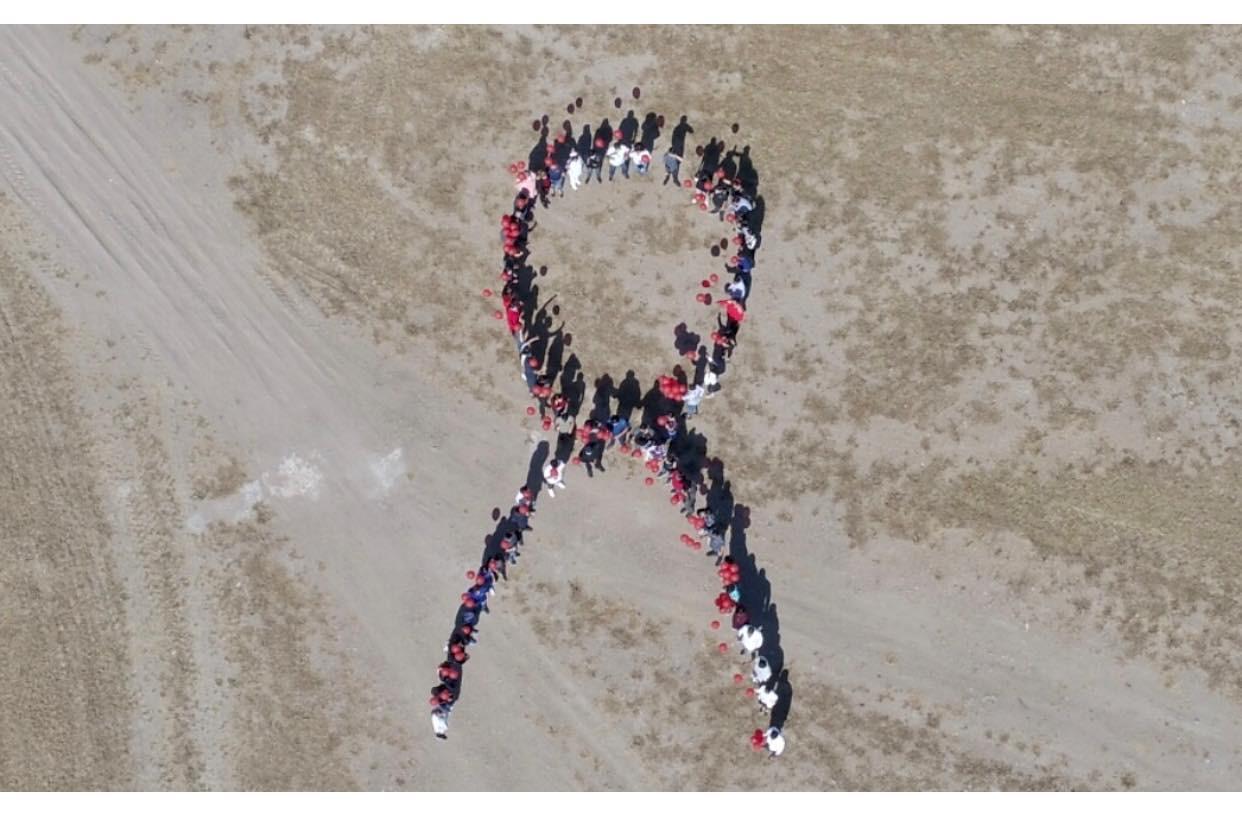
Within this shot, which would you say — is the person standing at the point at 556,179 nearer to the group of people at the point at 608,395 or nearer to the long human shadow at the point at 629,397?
the group of people at the point at 608,395

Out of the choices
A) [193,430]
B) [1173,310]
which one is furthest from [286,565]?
[1173,310]

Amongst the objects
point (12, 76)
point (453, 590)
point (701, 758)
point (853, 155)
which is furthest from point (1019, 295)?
point (12, 76)

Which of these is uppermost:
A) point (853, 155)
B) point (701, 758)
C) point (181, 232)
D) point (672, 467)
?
point (853, 155)

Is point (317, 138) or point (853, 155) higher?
point (853, 155)

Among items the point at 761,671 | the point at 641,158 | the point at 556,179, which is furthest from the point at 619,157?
the point at 761,671

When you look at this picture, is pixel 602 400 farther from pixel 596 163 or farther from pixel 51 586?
pixel 51 586

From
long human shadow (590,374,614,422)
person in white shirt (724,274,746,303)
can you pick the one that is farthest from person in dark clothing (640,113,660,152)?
long human shadow (590,374,614,422)

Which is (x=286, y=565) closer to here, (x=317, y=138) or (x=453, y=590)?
(x=453, y=590)

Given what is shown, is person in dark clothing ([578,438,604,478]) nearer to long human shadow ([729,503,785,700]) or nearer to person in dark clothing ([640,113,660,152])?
long human shadow ([729,503,785,700])
